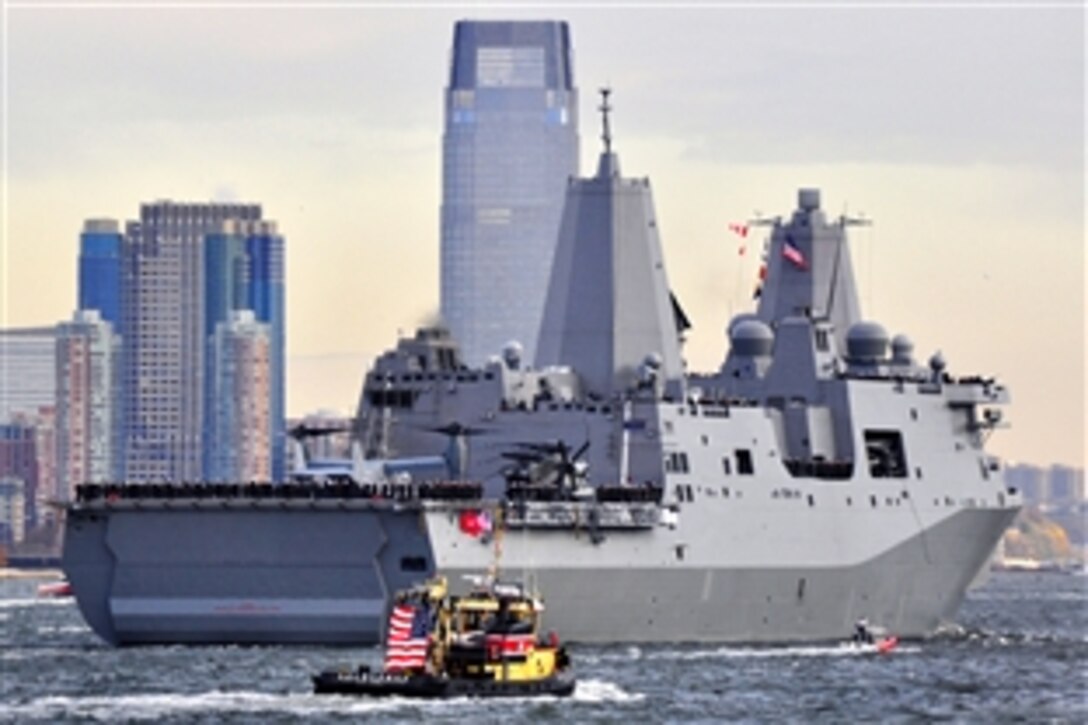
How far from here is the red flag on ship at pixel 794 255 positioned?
109625mm

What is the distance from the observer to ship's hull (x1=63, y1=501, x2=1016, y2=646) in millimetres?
86812

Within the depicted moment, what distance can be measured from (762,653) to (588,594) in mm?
4423

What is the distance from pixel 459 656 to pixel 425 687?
2.86 ft

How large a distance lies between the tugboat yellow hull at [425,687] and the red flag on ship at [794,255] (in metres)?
42.0

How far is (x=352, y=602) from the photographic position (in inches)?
3433

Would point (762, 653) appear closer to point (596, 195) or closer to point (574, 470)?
point (574, 470)

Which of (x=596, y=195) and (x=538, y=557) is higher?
(x=596, y=195)

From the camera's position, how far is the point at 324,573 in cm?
8731

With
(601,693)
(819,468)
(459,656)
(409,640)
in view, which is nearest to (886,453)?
(819,468)

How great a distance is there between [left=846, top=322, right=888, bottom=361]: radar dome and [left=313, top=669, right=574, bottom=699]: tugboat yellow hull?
3609cm

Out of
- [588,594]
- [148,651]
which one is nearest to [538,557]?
[588,594]

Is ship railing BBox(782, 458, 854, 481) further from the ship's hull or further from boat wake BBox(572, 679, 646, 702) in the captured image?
boat wake BBox(572, 679, 646, 702)

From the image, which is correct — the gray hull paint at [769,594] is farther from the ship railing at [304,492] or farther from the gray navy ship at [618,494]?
the ship railing at [304,492]

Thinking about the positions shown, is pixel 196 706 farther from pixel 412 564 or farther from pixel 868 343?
pixel 868 343
